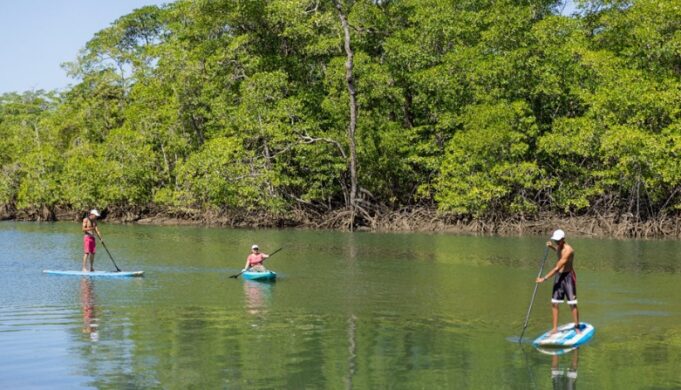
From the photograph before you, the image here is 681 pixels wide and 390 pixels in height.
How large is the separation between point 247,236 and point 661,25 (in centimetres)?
2250

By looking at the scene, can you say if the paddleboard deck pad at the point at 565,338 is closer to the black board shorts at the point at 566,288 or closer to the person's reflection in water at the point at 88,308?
the black board shorts at the point at 566,288

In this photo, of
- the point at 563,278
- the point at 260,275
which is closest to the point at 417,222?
the point at 260,275

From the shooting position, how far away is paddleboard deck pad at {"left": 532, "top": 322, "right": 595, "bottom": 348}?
14.7 m

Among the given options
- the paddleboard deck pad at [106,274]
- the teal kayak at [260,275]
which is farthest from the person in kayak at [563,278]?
the paddleboard deck pad at [106,274]

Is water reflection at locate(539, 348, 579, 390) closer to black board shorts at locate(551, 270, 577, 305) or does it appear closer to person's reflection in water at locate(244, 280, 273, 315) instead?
black board shorts at locate(551, 270, 577, 305)

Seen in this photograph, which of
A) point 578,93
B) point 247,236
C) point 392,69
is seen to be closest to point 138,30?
point 392,69

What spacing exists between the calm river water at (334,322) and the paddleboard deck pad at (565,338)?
265mm

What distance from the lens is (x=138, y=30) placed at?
2852 inches

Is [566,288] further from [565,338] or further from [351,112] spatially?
[351,112]

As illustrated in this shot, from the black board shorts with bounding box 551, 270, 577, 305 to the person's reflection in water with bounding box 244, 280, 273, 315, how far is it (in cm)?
645

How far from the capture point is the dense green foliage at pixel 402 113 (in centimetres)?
4119

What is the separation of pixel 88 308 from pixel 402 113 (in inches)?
1323

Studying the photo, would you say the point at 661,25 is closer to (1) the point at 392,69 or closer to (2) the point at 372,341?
(1) the point at 392,69

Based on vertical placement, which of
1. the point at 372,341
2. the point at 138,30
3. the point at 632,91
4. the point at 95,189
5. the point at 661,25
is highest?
the point at 138,30
